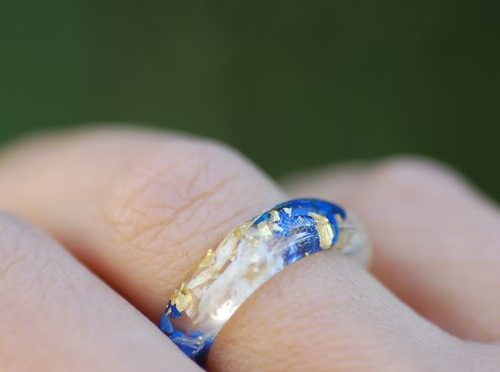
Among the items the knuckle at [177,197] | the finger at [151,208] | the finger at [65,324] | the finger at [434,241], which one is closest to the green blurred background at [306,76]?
the finger at [434,241]

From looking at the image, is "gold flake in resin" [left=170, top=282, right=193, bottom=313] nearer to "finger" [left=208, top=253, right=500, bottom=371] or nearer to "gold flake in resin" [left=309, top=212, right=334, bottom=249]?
"finger" [left=208, top=253, right=500, bottom=371]

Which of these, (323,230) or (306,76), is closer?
(323,230)

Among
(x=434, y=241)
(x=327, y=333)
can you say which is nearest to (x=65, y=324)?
(x=327, y=333)

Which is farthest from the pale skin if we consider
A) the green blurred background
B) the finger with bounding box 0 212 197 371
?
the green blurred background

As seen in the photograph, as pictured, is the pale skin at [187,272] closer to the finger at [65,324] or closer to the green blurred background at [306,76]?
the finger at [65,324]

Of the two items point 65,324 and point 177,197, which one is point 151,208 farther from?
point 65,324
